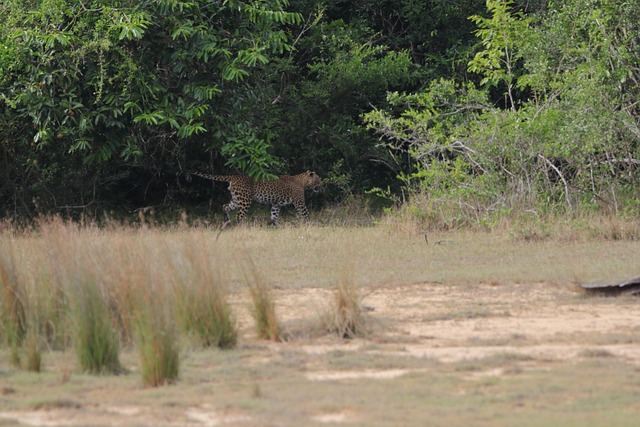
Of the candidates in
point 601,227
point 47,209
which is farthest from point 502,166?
point 47,209

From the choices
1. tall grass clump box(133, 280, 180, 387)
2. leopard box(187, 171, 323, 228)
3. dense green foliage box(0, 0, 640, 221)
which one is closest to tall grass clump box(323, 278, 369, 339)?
tall grass clump box(133, 280, 180, 387)

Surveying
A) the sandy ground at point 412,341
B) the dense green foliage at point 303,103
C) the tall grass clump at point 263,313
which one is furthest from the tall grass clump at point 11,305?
the dense green foliage at point 303,103

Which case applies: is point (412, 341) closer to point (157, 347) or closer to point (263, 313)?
point (263, 313)

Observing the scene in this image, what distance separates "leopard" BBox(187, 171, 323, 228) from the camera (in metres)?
18.1

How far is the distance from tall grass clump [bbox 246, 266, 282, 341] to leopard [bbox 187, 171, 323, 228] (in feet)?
31.7

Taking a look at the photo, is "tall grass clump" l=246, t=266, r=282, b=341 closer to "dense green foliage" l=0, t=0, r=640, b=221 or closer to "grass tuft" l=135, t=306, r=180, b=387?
"grass tuft" l=135, t=306, r=180, b=387

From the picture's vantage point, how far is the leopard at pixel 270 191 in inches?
712

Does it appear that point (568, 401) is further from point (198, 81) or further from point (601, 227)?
point (198, 81)

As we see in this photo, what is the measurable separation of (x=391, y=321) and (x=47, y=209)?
34.5 ft

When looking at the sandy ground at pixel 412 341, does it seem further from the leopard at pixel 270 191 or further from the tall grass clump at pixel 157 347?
the leopard at pixel 270 191

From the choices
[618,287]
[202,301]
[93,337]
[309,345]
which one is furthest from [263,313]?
[618,287]

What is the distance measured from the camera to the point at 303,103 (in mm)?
19031

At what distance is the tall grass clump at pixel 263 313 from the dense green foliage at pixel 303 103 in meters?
5.74

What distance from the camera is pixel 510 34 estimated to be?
16.1 m
